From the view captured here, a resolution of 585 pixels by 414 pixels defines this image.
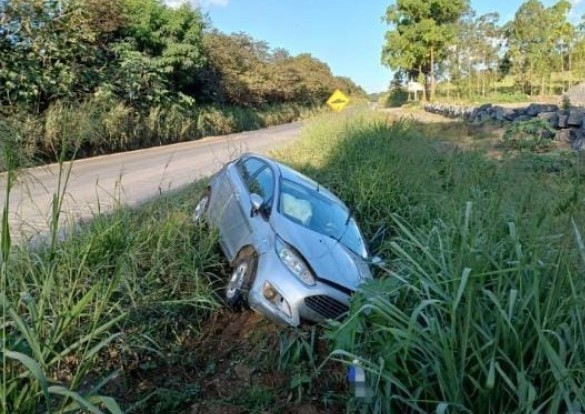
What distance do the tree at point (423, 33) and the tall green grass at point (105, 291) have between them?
4854 cm

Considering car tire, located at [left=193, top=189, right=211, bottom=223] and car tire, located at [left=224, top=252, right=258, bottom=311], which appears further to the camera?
car tire, located at [left=193, top=189, right=211, bottom=223]

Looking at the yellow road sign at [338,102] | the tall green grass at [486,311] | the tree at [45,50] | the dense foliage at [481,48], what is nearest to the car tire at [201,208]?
the tall green grass at [486,311]

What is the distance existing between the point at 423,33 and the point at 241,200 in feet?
161

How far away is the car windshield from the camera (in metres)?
5.46

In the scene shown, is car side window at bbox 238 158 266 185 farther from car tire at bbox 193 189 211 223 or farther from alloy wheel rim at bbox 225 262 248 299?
alloy wheel rim at bbox 225 262 248 299

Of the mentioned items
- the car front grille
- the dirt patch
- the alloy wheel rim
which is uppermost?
the alloy wheel rim

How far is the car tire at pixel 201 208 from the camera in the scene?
6118 mm

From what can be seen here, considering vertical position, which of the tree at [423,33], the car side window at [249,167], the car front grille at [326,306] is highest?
the tree at [423,33]

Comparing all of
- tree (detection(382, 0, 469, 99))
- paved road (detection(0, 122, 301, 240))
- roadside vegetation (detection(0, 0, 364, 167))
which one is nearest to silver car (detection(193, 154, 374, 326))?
paved road (detection(0, 122, 301, 240))

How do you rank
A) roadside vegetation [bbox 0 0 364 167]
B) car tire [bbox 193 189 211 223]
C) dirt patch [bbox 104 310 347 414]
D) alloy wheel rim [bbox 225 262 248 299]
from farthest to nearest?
roadside vegetation [bbox 0 0 364 167]
car tire [bbox 193 189 211 223]
alloy wheel rim [bbox 225 262 248 299]
dirt patch [bbox 104 310 347 414]

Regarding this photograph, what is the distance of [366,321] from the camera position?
318 cm

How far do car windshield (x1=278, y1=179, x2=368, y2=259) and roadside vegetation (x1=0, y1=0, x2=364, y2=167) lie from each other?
216 cm

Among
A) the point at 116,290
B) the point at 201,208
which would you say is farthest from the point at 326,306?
the point at 201,208

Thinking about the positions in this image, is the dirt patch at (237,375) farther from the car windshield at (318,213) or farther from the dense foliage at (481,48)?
the dense foliage at (481,48)
